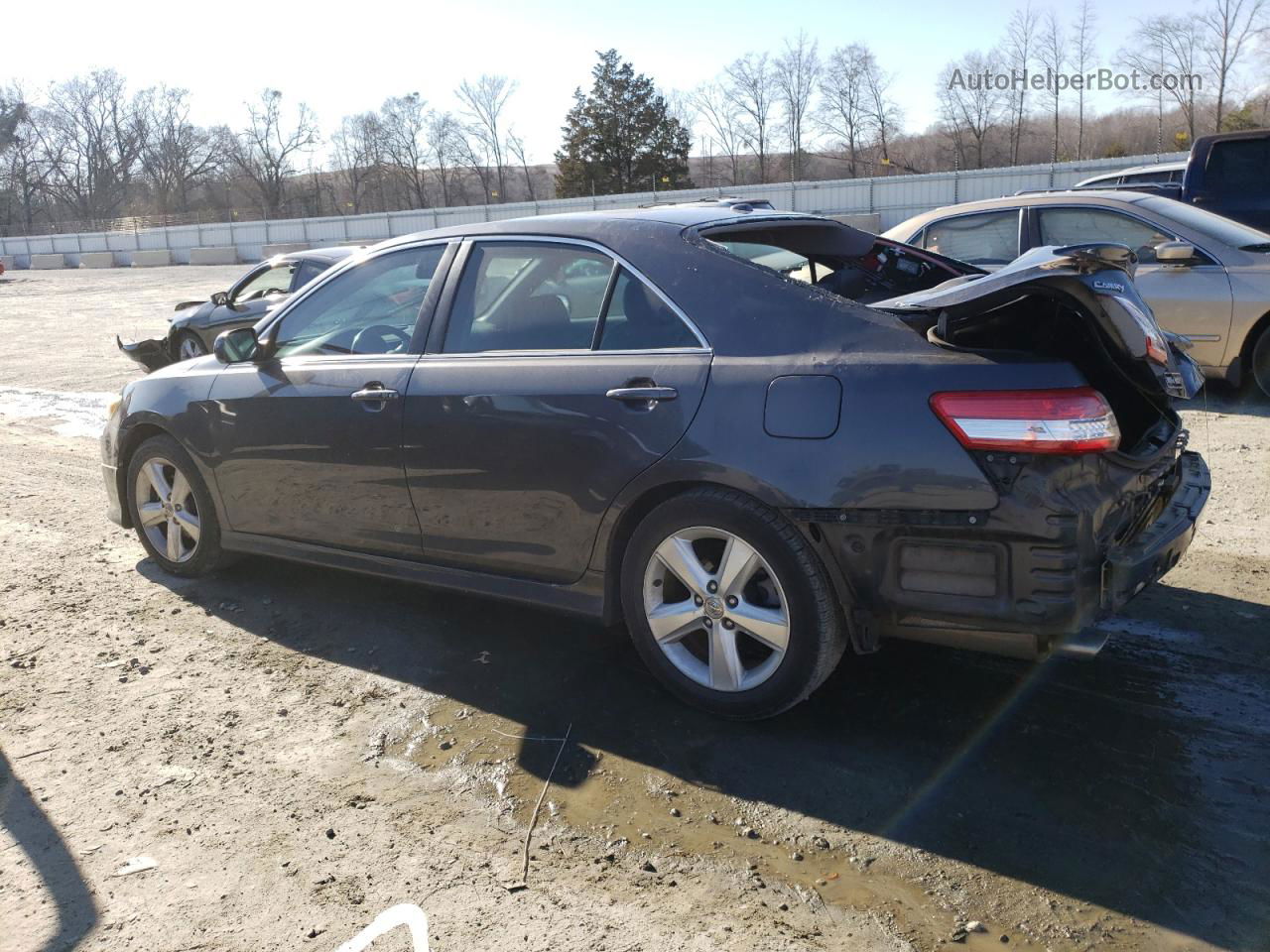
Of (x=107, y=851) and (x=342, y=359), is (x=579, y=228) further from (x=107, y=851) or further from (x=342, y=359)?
(x=107, y=851)

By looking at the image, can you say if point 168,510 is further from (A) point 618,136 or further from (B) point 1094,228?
(A) point 618,136

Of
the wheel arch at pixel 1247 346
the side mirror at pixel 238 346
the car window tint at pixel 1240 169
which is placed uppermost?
the car window tint at pixel 1240 169

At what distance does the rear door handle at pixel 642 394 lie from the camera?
3556 millimetres

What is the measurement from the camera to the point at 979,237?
866 centimetres

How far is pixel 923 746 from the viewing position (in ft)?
11.4

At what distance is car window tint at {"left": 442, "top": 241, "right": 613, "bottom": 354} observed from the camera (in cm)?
395

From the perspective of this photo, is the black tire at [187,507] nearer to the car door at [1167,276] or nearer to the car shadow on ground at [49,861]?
the car shadow on ground at [49,861]

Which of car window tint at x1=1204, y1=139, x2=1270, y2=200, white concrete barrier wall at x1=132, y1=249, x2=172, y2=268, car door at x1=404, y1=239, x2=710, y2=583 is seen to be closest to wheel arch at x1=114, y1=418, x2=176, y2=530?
car door at x1=404, y1=239, x2=710, y2=583

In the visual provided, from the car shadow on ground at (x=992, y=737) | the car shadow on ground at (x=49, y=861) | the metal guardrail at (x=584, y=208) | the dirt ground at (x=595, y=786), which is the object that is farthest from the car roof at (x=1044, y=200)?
the metal guardrail at (x=584, y=208)

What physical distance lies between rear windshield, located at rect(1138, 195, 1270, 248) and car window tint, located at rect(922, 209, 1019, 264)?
38.9 inches

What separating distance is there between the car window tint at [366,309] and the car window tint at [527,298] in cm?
26

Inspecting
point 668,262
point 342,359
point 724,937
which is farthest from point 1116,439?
point 342,359

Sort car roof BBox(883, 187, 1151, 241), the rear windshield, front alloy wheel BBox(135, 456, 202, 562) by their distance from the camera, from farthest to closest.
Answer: car roof BBox(883, 187, 1151, 241) → the rear windshield → front alloy wheel BBox(135, 456, 202, 562)

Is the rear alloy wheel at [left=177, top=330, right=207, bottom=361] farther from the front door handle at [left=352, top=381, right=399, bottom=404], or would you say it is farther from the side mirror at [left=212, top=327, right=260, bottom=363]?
the front door handle at [left=352, top=381, right=399, bottom=404]
